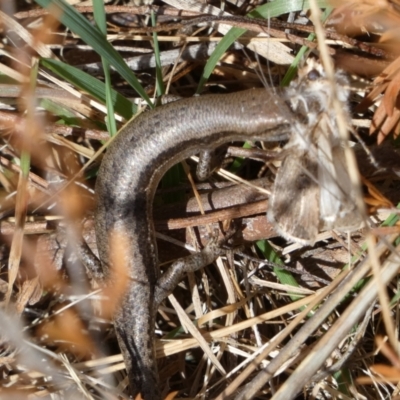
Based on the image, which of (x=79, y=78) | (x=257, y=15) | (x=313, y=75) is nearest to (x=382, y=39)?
(x=313, y=75)

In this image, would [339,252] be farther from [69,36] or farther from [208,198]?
[69,36]

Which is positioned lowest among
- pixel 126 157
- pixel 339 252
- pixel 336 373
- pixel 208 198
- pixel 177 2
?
pixel 336 373

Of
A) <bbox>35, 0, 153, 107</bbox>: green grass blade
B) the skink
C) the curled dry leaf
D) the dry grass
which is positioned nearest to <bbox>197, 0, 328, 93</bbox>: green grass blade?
the dry grass

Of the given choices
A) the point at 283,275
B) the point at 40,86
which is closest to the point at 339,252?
the point at 283,275

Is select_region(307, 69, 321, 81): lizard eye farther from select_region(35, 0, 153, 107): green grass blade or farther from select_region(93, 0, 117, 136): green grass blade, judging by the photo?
select_region(93, 0, 117, 136): green grass blade

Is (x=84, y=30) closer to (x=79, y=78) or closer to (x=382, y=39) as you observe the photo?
(x=79, y=78)

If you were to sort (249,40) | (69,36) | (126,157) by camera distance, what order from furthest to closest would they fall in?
(69,36)
(249,40)
(126,157)
